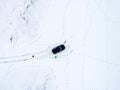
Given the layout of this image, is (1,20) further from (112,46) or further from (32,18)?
(112,46)

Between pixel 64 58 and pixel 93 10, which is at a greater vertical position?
pixel 93 10

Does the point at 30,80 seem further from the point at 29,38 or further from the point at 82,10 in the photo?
the point at 82,10

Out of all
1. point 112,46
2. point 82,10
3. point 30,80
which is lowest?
point 30,80

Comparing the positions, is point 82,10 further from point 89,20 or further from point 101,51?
point 101,51

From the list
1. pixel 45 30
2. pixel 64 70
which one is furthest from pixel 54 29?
pixel 64 70

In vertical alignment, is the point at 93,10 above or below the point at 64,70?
above

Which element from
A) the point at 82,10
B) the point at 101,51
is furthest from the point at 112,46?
the point at 82,10
